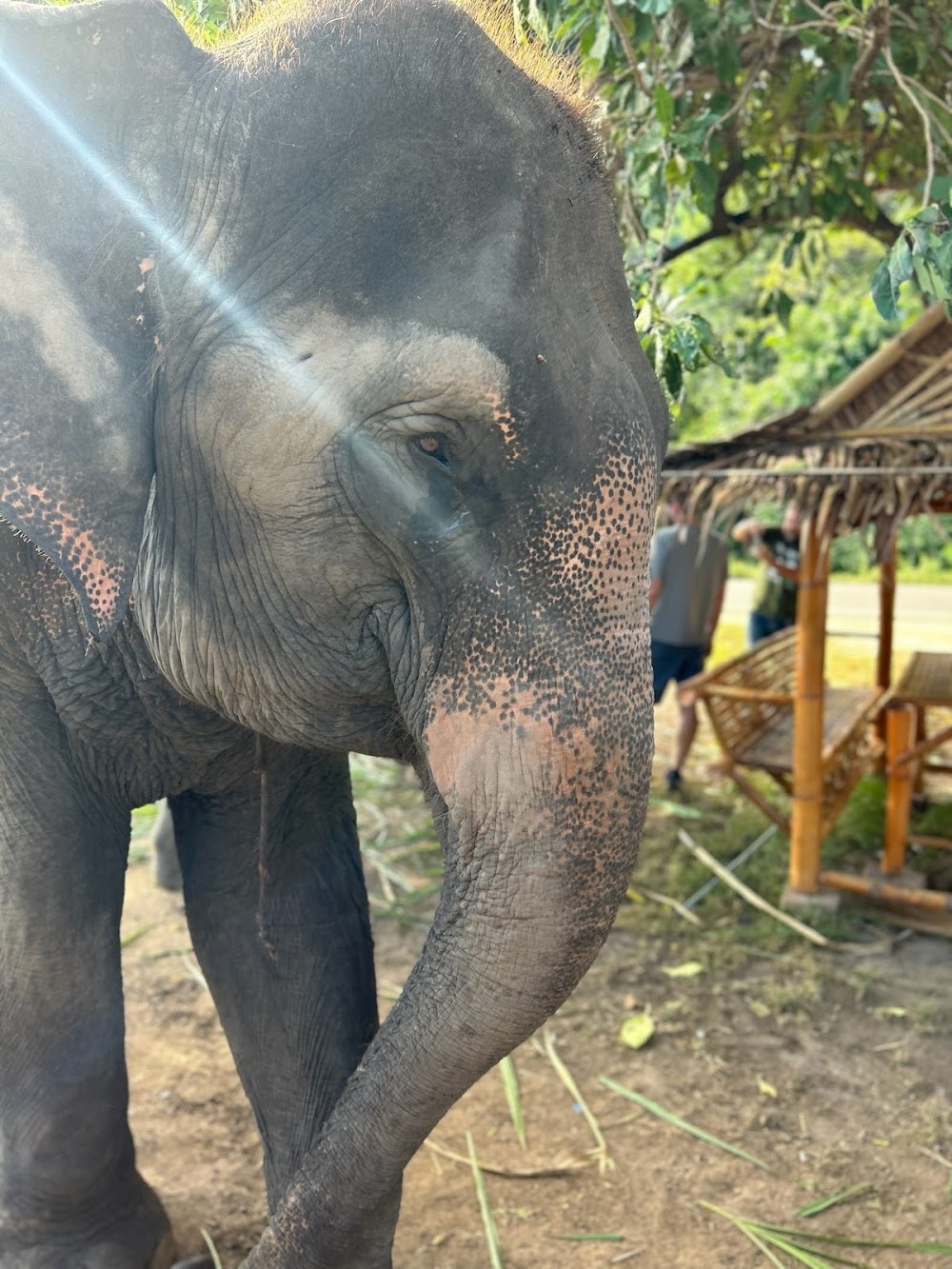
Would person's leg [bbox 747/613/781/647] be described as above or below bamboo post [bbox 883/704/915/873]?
above

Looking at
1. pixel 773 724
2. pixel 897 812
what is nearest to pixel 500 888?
pixel 897 812

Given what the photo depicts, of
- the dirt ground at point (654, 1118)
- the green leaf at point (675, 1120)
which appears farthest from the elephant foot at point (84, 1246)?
the green leaf at point (675, 1120)

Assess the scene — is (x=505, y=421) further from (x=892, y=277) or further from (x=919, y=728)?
(x=919, y=728)

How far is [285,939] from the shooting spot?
1.97 m

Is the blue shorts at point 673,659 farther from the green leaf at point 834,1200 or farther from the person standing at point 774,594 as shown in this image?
the green leaf at point 834,1200

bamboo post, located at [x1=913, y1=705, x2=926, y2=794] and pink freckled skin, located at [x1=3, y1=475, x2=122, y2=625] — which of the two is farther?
bamboo post, located at [x1=913, y1=705, x2=926, y2=794]

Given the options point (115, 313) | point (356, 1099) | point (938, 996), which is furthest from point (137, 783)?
point (938, 996)

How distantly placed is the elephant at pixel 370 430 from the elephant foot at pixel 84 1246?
2.06 feet

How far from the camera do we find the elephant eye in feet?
4.08

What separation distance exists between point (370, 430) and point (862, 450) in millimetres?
2802

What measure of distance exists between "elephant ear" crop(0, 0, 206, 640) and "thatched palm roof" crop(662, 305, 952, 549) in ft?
9.12

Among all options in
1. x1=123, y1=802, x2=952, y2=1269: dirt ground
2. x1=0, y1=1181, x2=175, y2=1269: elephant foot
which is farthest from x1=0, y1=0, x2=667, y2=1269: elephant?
x1=123, y1=802, x2=952, y2=1269: dirt ground

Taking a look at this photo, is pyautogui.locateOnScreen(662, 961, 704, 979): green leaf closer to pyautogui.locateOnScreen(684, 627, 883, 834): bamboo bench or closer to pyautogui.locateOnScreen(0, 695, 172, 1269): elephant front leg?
pyautogui.locateOnScreen(684, 627, 883, 834): bamboo bench

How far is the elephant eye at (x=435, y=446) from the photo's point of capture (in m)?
1.24
